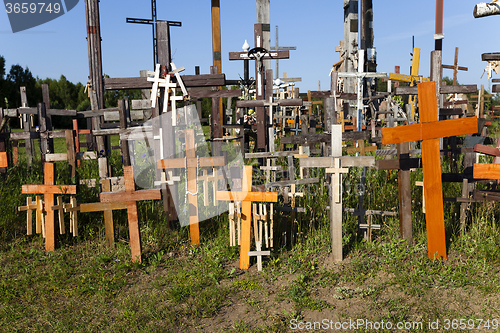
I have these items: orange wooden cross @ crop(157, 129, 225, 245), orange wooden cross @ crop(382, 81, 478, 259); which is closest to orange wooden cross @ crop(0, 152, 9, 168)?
orange wooden cross @ crop(157, 129, 225, 245)

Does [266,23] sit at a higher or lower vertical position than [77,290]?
higher

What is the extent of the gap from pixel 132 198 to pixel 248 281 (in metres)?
1.85

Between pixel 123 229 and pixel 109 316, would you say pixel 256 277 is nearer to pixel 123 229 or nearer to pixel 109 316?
pixel 109 316

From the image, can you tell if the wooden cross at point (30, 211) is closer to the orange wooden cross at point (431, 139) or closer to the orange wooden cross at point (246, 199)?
the orange wooden cross at point (246, 199)

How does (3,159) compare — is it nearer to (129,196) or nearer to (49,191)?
(49,191)

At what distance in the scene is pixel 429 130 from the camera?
15.5 feet

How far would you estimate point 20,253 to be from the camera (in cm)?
570

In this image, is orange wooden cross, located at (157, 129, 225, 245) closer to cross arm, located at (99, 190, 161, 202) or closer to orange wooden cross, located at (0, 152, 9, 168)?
cross arm, located at (99, 190, 161, 202)

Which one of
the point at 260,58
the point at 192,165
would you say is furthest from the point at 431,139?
the point at 260,58

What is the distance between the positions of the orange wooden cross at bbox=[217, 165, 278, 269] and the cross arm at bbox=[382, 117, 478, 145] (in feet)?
5.26

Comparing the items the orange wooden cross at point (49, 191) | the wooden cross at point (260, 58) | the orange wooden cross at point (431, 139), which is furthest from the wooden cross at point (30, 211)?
the orange wooden cross at point (431, 139)

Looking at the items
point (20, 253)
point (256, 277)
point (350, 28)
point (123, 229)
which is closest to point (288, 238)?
point (256, 277)

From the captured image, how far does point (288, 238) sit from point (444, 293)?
2163 millimetres

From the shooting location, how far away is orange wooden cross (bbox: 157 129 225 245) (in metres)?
5.57
